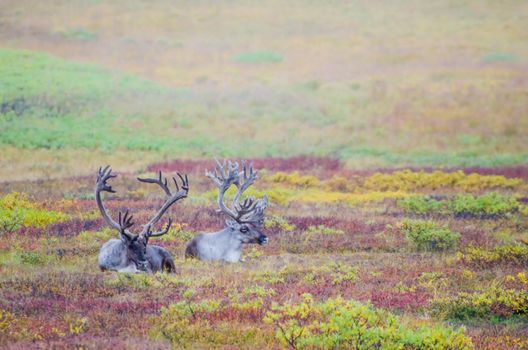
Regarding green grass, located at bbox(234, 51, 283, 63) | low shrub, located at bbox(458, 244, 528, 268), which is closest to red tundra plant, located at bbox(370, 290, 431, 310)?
low shrub, located at bbox(458, 244, 528, 268)

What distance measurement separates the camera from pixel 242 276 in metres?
15.5

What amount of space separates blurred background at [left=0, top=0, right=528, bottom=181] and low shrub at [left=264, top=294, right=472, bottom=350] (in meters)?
22.6

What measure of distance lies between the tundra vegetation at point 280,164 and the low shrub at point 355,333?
0.10 feet

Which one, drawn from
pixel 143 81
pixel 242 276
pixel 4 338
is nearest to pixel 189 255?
pixel 242 276

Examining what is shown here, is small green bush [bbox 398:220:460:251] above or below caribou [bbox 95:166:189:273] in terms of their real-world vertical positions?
below

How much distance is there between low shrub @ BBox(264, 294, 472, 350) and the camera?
10.6 metres

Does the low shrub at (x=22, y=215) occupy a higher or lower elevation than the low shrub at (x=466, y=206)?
higher

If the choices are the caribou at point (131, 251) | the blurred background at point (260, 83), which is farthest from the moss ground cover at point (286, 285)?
the blurred background at point (260, 83)

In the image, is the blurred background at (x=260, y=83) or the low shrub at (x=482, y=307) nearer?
the low shrub at (x=482, y=307)

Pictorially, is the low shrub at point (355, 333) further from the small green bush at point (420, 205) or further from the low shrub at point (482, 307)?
→ the small green bush at point (420, 205)

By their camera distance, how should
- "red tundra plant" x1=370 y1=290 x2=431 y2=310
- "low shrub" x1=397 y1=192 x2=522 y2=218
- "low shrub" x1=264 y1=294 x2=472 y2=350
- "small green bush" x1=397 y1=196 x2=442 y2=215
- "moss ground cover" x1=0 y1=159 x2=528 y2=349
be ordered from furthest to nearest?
1. "small green bush" x1=397 y1=196 x2=442 y2=215
2. "low shrub" x1=397 y1=192 x2=522 y2=218
3. "red tundra plant" x1=370 y1=290 x2=431 y2=310
4. "moss ground cover" x1=0 y1=159 x2=528 y2=349
5. "low shrub" x1=264 y1=294 x2=472 y2=350

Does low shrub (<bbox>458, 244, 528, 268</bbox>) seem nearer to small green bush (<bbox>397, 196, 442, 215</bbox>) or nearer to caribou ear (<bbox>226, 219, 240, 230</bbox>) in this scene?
caribou ear (<bbox>226, 219, 240, 230</bbox>)

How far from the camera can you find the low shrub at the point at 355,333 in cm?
1058

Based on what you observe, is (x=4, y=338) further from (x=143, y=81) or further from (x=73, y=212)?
(x=143, y=81)
